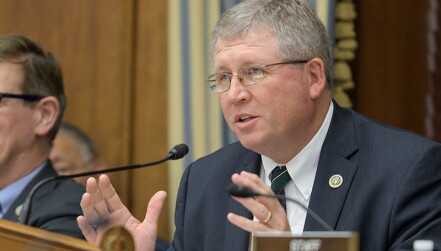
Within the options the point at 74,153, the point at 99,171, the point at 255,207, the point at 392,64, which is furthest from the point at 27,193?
the point at 392,64

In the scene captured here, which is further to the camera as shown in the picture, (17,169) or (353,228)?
(17,169)

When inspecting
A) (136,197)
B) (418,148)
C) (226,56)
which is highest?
(226,56)

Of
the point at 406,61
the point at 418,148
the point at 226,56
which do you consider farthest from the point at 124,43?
the point at 418,148

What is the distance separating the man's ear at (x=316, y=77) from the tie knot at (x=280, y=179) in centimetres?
25

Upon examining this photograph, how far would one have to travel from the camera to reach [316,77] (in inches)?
128

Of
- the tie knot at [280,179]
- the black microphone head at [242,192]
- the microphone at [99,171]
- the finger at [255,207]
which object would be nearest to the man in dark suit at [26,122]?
the microphone at [99,171]

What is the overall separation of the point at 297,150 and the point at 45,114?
4.24 ft

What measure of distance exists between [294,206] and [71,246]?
91 centimetres

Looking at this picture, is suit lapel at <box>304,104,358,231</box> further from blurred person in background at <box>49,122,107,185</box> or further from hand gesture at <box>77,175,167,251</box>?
blurred person in background at <box>49,122,107,185</box>

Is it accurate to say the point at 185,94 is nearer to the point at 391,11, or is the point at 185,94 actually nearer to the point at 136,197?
the point at 136,197

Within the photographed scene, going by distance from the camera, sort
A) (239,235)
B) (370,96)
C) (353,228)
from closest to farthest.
A: (353,228) → (239,235) → (370,96)

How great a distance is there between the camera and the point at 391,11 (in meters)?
4.90

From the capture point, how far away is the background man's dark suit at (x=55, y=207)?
3.67 m

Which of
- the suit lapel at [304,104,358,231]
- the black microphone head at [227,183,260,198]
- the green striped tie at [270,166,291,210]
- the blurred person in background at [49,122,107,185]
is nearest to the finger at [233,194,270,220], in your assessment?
the black microphone head at [227,183,260,198]
